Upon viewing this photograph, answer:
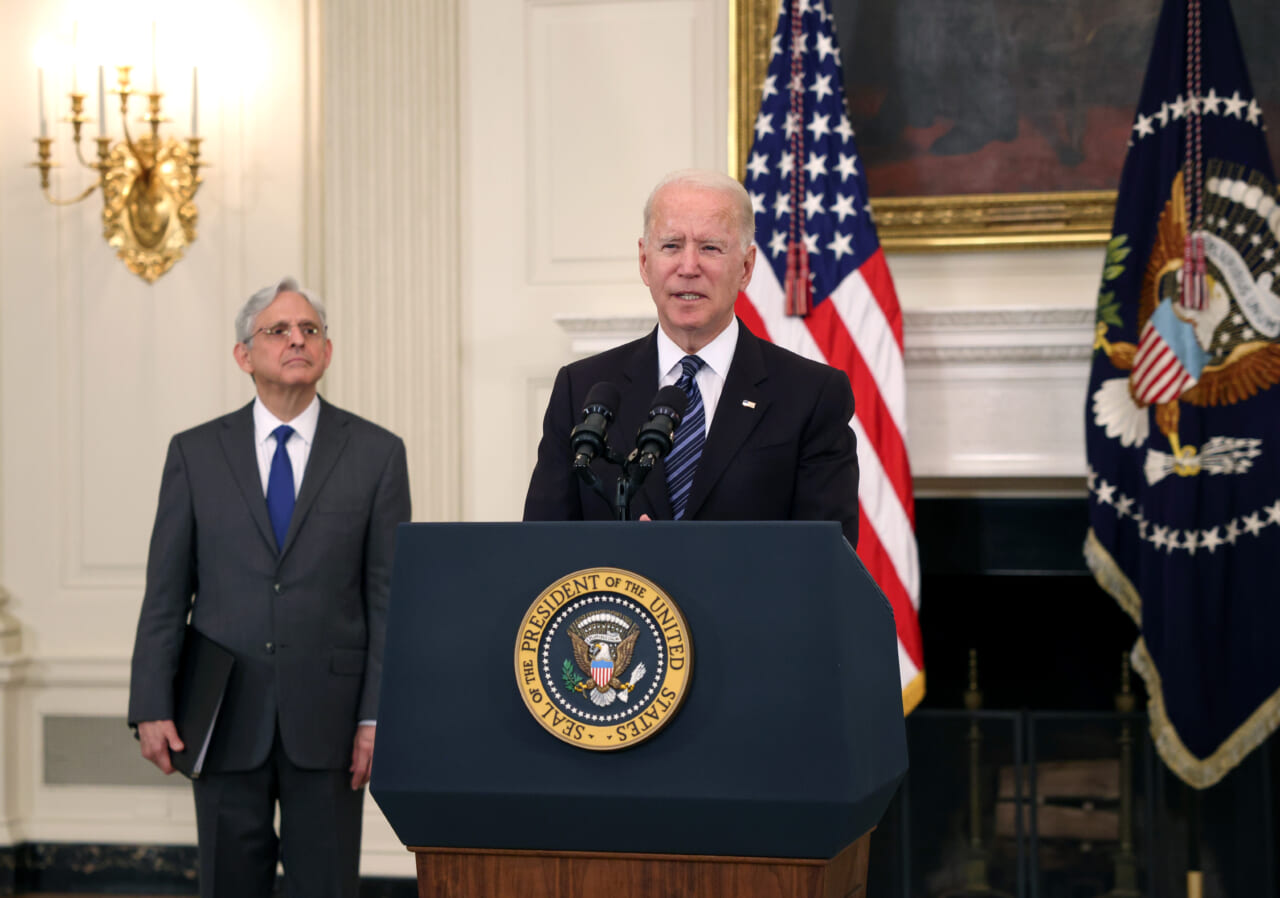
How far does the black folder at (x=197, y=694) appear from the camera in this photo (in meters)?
3.06

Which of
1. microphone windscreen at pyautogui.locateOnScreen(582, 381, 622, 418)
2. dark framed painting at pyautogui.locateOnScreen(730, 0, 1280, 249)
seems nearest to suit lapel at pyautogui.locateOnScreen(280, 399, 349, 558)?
microphone windscreen at pyautogui.locateOnScreen(582, 381, 622, 418)

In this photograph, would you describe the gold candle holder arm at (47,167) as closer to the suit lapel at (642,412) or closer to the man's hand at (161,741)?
the man's hand at (161,741)

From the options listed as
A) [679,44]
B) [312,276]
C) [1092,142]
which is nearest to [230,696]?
[312,276]

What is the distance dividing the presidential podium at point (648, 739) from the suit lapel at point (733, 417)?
1.41 feet

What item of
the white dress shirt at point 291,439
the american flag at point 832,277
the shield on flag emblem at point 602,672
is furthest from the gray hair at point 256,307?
the shield on flag emblem at point 602,672

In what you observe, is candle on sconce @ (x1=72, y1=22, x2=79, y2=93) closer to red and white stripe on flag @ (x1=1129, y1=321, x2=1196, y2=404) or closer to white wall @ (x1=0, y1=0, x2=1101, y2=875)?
white wall @ (x1=0, y1=0, x2=1101, y2=875)

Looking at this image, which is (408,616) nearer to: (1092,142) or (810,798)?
(810,798)

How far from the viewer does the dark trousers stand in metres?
3.08

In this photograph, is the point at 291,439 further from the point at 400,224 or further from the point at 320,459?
the point at 400,224

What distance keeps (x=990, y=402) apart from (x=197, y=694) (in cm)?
261

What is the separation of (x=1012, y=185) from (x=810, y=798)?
3.60 m

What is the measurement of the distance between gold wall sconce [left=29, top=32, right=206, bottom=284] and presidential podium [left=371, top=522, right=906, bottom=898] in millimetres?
3948

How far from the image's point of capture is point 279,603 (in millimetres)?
3148

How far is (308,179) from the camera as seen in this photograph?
16.6 feet
